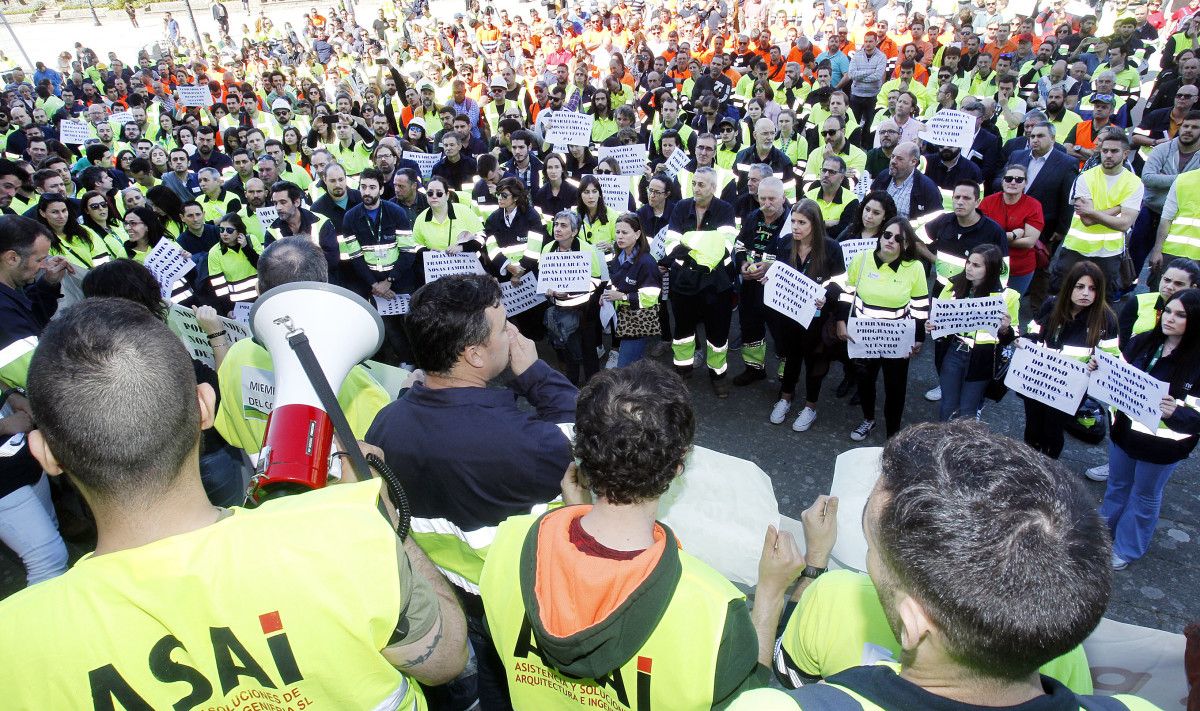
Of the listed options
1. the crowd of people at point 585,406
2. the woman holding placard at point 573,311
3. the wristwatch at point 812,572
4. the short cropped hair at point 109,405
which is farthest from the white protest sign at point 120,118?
the wristwatch at point 812,572

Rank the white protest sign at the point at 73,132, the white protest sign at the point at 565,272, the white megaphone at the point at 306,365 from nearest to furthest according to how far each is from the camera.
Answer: the white megaphone at the point at 306,365
the white protest sign at the point at 565,272
the white protest sign at the point at 73,132

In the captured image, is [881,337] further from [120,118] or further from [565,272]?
[120,118]

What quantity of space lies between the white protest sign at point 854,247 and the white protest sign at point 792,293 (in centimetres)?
36

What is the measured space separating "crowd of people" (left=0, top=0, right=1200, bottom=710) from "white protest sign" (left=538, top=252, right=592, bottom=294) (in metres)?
0.09

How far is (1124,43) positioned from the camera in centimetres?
1062

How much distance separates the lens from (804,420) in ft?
18.8

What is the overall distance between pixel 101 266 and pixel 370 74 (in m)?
18.4

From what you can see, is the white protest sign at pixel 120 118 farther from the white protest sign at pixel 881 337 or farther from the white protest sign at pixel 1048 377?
the white protest sign at pixel 1048 377

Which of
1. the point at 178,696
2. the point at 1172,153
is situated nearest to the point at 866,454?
the point at 178,696

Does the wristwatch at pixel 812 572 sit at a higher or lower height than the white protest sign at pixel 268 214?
higher

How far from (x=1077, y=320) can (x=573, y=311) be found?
3.44 metres

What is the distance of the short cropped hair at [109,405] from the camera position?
1371 mm

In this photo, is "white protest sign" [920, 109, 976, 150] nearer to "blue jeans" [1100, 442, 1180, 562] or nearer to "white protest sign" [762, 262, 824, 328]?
"white protest sign" [762, 262, 824, 328]

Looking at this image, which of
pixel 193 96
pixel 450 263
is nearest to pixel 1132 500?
pixel 450 263
